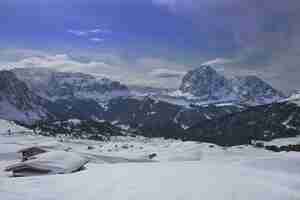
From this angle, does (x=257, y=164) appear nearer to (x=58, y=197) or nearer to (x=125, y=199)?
(x=125, y=199)

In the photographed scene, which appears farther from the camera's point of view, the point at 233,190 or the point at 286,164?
the point at 286,164

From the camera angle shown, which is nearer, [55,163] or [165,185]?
[165,185]

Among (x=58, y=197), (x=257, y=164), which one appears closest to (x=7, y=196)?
(x=58, y=197)

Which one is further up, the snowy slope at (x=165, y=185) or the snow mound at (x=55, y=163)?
the snowy slope at (x=165, y=185)

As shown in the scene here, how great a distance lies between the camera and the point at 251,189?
11.4 m

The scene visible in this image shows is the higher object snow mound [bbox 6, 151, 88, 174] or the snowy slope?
the snowy slope

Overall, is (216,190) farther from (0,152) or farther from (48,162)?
(0,152)

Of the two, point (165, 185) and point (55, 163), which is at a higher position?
point (165, 185)

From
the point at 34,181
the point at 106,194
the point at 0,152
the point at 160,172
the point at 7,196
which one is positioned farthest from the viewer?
Answer: the point at 0,152

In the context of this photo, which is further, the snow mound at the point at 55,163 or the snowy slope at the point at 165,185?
the snow mound at the point at 55,163

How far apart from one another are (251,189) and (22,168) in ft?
37.0

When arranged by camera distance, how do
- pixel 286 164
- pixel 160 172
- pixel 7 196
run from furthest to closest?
1. pixel 286 164
2. pixel 160 172
3. pixel 7 196

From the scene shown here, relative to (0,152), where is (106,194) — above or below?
above

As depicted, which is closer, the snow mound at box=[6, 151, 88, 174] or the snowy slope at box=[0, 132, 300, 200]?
the snowy slope at box=[0, 132, 300, 200]
